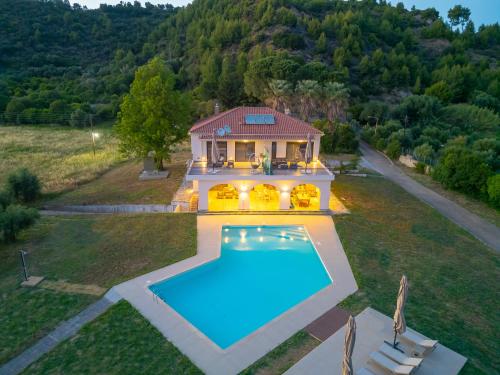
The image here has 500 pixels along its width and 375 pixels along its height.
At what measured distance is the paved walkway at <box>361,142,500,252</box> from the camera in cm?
1898

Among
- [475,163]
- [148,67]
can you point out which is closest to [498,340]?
[475,163]

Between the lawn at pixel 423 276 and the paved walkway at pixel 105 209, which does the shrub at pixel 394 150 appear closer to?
the lawn at pixel 423 276

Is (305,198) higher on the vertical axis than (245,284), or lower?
higher

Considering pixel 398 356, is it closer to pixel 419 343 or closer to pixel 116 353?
pixel 419 343

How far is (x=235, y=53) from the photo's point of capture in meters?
80.2

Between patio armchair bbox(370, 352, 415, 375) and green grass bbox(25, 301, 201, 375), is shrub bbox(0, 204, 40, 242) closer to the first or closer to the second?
green grass bbox(25, 301, 201, 375)

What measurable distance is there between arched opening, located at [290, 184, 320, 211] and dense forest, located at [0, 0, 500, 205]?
1209 centimetres

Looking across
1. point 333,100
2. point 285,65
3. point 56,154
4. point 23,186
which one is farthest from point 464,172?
point 56,154

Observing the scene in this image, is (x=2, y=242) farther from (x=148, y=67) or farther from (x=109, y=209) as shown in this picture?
(x=148, y=67)

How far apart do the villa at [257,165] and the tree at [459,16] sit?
144 meters

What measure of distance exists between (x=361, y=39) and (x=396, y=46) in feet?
36.8

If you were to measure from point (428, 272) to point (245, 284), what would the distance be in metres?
8.13

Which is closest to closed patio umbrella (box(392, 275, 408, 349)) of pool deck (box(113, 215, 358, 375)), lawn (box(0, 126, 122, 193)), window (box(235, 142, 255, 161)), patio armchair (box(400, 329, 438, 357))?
patio armchair (box(400, 329, 438, 357))

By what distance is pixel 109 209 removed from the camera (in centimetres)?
2233
